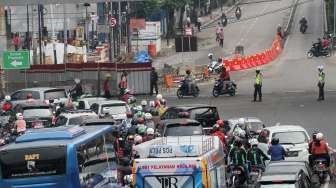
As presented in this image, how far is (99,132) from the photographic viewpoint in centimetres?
2305

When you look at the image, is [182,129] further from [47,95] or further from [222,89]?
[222,89]

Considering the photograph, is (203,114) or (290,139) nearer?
(290,139)

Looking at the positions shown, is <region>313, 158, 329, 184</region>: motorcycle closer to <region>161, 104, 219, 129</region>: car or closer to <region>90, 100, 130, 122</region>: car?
<region>161, 104, 219, 129</region>: car

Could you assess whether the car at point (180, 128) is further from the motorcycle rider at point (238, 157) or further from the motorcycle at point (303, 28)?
the motorcycle at point (303, 28)

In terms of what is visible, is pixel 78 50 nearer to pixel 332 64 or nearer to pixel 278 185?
pixel 332 64

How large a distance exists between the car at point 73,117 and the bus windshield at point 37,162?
11.2 metres

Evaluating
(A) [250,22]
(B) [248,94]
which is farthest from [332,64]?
(A) [250,22]

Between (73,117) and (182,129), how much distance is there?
5.67 metres

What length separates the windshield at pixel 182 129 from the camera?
2770 cm

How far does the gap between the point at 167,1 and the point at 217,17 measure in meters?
16.9

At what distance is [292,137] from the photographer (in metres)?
28.3

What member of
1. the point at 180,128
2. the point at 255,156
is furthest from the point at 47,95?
the point at 255,156

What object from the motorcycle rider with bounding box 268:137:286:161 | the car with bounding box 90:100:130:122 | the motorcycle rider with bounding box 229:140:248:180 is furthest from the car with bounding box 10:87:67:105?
the motorcycle rider with bounding box 229:140:248:180

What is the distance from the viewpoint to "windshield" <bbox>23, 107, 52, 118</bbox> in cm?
3503
